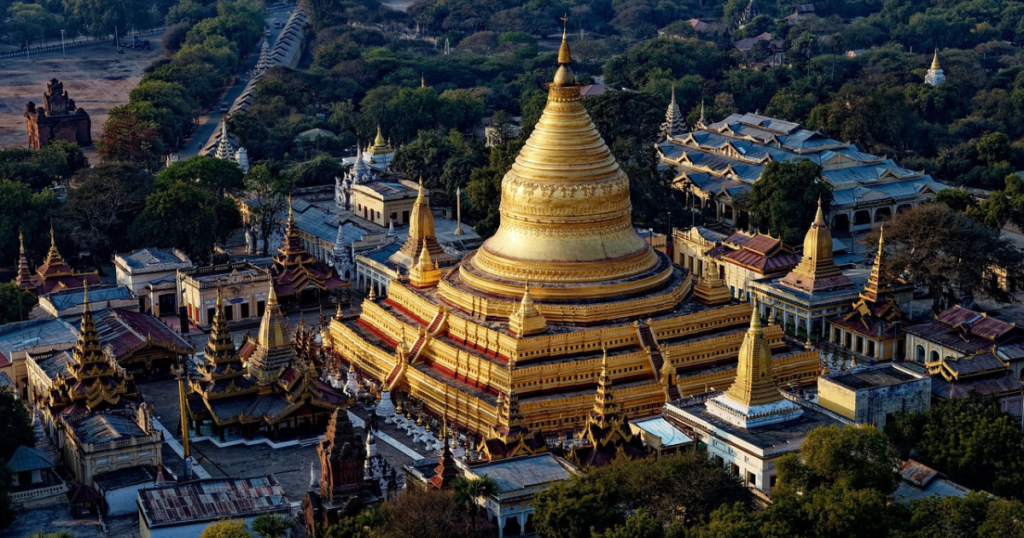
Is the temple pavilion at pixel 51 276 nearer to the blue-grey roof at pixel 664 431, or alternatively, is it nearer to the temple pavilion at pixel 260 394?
the temple pavilion at pixel 260 394

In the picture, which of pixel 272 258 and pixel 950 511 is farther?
pixel 272 258

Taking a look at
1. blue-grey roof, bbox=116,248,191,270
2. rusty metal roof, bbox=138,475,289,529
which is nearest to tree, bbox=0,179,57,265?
blue-grey roof, bbox=116,248,191,270

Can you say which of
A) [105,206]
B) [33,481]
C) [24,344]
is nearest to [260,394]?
[33,481]

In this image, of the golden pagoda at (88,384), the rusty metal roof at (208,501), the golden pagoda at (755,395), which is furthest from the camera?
the golden pagoda at (88,384)

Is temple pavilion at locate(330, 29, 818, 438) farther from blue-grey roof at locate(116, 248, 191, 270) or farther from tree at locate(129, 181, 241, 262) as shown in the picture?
tree at locate(129, 181, 241, 262)

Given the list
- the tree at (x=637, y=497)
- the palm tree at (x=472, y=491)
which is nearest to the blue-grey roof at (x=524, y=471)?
the palm tree at (x=472, y=491)

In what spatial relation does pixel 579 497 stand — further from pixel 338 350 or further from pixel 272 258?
pixel 272 258

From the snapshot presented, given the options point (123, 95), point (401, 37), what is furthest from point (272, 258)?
point (401, 37)
